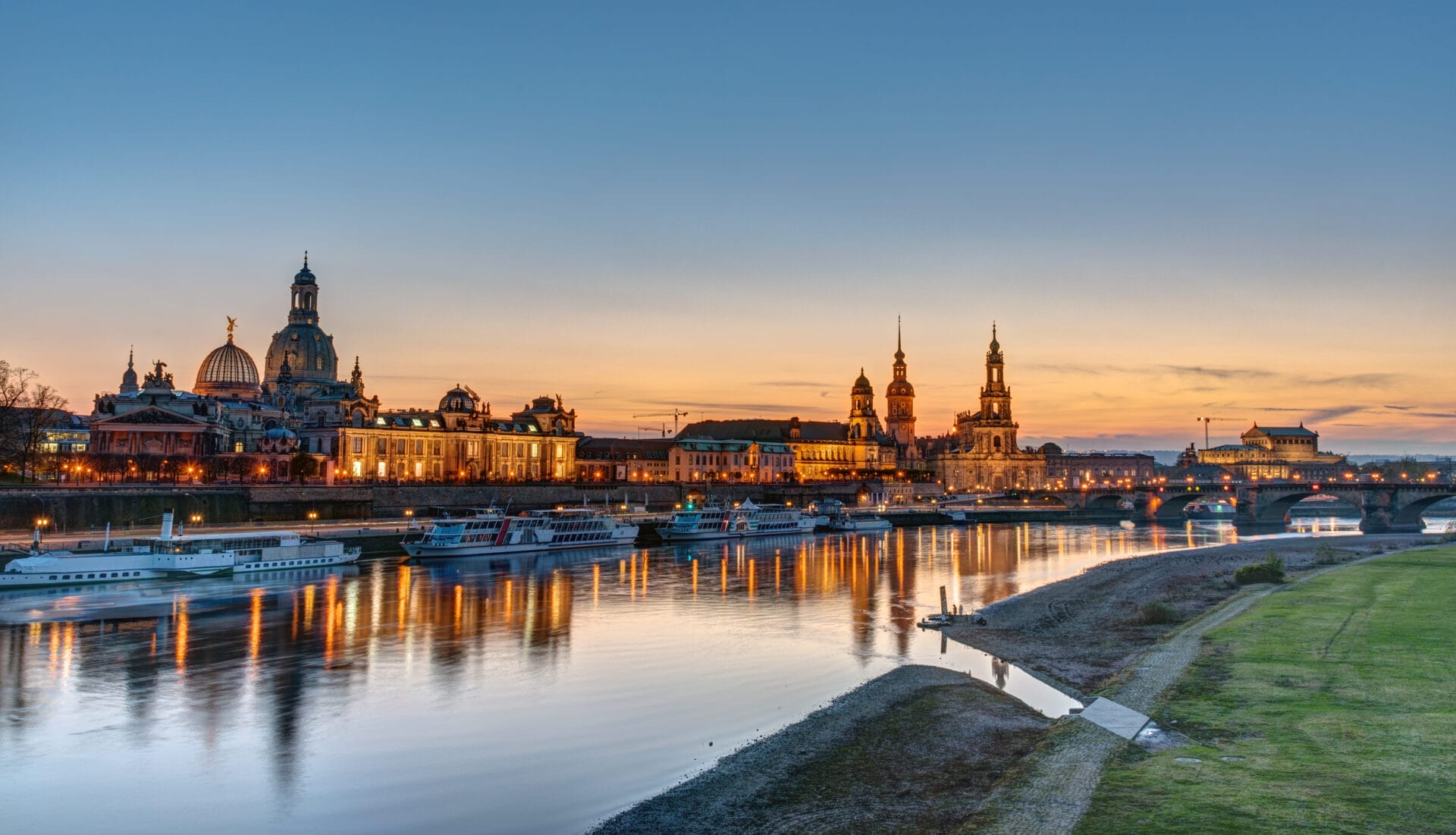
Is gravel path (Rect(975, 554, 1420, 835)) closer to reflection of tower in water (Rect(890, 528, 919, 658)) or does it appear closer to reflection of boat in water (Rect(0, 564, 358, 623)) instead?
reflection of tower in water (Rect(890, 528, 919, 658))

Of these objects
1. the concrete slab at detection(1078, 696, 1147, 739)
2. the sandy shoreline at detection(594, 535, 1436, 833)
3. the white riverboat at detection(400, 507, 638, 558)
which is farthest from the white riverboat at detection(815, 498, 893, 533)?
the concrete slab at detection(1078, 696, 1147, 739)

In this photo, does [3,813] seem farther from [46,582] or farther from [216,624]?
[46,582]

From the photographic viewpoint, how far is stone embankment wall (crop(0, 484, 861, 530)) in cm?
8862

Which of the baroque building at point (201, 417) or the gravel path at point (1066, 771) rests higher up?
the baroque building at point (201, 417)

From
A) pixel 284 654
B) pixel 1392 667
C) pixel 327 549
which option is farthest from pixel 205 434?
pixel 1392 667

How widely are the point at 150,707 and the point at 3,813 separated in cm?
952

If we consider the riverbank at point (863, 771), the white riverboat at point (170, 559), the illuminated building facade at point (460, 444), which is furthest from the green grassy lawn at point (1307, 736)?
the illuminated building facade at point (460, 444)

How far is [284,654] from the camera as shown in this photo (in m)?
41.4

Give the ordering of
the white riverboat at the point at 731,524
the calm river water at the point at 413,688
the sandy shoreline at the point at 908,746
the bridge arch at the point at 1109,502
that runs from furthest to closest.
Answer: the bridge arch at the point at 1109,502
the white riverboat at the point at 731,524
the calm river water at the point at 413,688
the sandy shoreline at the point at 908,746

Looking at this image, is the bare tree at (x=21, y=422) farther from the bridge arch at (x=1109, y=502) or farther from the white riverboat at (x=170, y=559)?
the bridge arch at (x=1109, y=502)

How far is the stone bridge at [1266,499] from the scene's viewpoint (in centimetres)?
13350

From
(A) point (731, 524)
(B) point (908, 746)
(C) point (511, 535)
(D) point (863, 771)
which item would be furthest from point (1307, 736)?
(A) point (731, 524)

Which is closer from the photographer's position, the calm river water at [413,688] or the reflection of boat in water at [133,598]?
the calm river water at [413,688]

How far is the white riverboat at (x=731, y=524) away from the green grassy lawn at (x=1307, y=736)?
245ft
